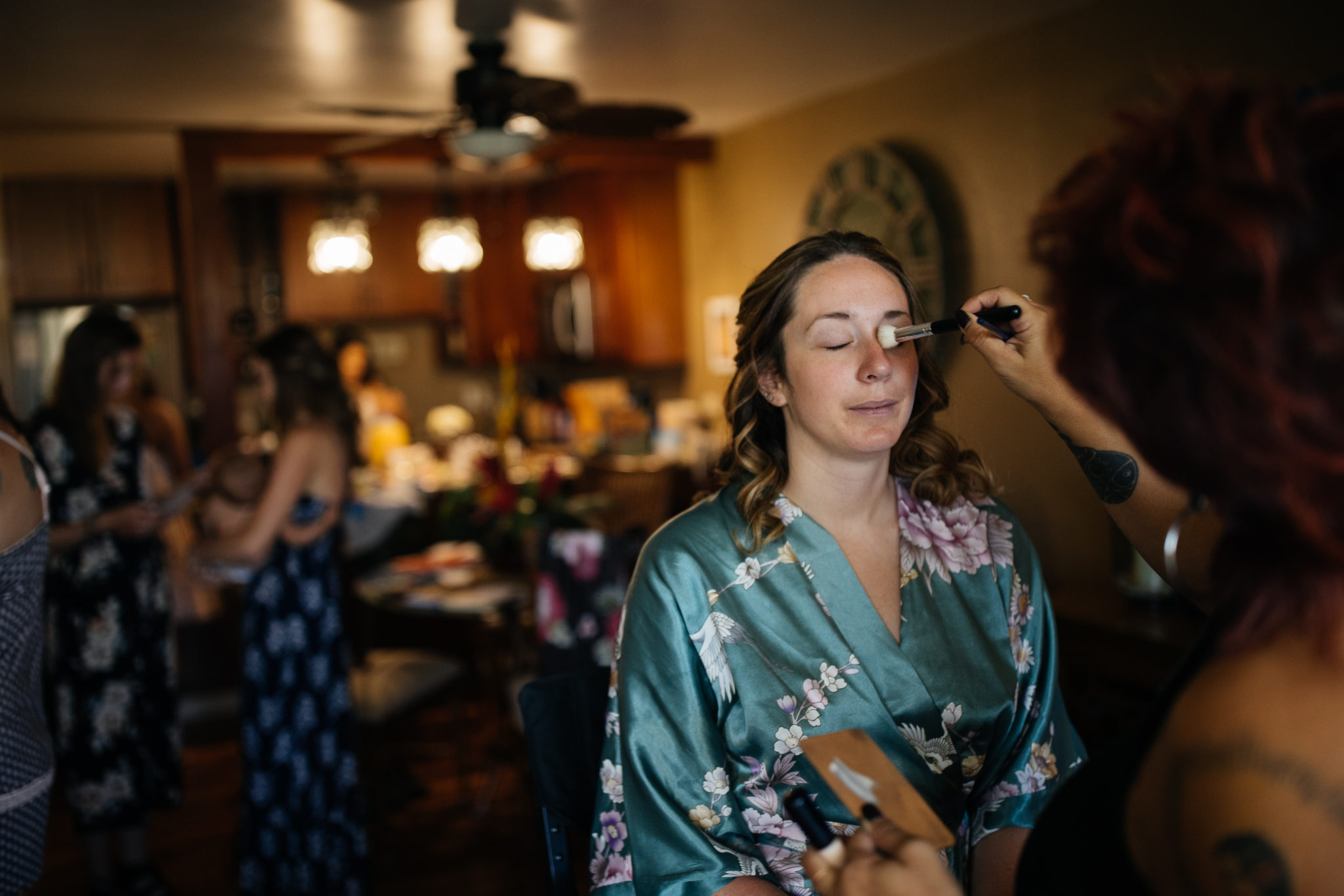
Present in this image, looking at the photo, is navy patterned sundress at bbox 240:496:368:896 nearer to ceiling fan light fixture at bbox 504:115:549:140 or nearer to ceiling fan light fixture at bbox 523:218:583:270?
ceiling fan light fixture at bbox 504:115:549:140

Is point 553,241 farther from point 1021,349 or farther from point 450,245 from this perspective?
point 1021,349

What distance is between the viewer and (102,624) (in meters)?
2.87

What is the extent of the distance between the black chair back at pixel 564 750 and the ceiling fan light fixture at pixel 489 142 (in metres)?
2.00

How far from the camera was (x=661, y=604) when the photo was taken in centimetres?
130

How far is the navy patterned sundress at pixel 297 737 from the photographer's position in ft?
8.91

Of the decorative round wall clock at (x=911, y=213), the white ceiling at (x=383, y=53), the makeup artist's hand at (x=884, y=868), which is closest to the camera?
the makeup artist's hand at (x=884, y=868)

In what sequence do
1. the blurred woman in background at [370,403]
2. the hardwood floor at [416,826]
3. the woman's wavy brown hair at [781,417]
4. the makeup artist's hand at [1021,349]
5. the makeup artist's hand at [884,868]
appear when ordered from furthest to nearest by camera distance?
1. the blurred woman in background at [370,403]
2. the hardwood floor at [416,826]
3. the woman's wavy brown hair at [781,417]
4. the makeup artist's hand at [1021,349]
5. the makeup artist's hand at [884,868]

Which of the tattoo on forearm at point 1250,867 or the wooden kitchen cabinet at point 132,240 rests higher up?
the wooden kitchen cabinet at point 132,240

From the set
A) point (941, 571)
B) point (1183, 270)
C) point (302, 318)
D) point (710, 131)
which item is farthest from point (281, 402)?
point (302, 318)

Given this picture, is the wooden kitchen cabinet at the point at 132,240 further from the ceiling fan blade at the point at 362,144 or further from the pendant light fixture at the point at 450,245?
the pendant light fixture at the point at 450,245

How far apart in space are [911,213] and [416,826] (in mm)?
2733

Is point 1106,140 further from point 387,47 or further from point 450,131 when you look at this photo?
point 387,47

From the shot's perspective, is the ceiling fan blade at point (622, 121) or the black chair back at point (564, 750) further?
the ceiling fan blade at point (622, 121)

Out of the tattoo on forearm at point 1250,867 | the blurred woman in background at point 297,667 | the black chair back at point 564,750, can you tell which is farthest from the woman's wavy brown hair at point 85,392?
the tattoo on forearm at point 1250,867
